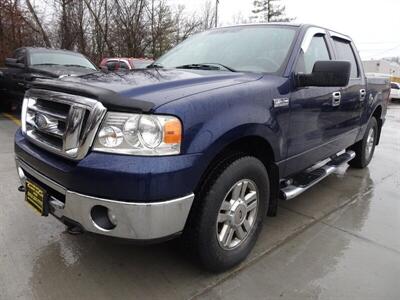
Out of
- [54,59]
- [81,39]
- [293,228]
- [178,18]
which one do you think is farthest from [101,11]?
[293,228]

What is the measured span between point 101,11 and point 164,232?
2147cm

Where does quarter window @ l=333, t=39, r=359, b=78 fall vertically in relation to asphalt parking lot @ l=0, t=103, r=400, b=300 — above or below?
above

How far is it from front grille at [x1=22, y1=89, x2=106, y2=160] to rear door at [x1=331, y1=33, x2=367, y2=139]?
2.71m

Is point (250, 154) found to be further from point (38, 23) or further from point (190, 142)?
point (38, 23)

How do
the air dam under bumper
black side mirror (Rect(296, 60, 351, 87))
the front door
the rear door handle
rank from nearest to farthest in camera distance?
the air dam under bumper < black side mirror (Rect(296, 60, 351, 87)) < the front door < the rear door handle

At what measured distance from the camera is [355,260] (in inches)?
111

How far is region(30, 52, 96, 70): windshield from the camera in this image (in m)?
8.12

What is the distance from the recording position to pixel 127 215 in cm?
194

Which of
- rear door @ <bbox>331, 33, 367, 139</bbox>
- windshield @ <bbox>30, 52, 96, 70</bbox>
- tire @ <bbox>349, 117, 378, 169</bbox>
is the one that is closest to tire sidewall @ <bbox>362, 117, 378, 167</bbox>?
tire @ <bbox>349, 117, 378, 169</bbox>

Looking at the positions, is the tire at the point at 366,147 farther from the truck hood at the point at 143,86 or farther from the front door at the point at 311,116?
the truck hood at the point at 143,86

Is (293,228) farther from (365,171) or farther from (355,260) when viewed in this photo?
(365,171)

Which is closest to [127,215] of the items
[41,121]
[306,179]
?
[41,121]

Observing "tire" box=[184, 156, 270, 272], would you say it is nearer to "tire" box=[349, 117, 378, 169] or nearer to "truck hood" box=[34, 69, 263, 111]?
"truck hood" box=[34, 69, 263, 111]

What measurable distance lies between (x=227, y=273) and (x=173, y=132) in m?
1.17
